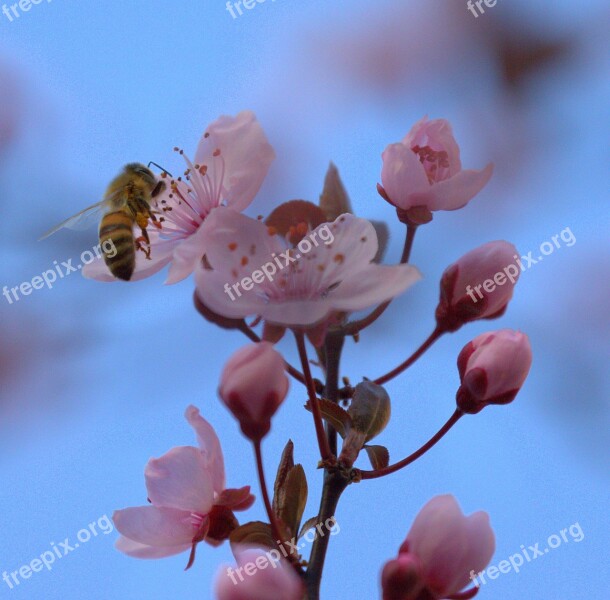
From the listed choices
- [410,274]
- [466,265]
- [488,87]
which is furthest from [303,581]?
[488,87]

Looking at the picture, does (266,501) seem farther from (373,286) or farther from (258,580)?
(373,286)

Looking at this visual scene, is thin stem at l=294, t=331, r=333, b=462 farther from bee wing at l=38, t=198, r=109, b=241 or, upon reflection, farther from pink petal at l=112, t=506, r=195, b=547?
bee wing at l=38, t=198, r=109, b=241

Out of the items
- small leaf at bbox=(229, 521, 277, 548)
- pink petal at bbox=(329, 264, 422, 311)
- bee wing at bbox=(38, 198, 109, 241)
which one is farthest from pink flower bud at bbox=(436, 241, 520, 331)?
bee wing at bbox=(38, 198, 109, 241)

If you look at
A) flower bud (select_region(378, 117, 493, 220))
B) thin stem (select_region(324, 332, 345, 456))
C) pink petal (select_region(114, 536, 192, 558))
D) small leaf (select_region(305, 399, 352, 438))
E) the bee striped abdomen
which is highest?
the bee striped abdomen

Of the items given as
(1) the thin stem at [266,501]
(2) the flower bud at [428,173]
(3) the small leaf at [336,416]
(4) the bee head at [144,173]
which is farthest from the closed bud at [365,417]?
(4) the bee head at [144,173]

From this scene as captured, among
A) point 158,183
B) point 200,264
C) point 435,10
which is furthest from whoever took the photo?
point 435,10

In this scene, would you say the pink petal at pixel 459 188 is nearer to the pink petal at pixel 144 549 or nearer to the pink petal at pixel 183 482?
the pink petal at pixel 183 482

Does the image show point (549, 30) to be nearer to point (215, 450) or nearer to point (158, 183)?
point (158, 183)
